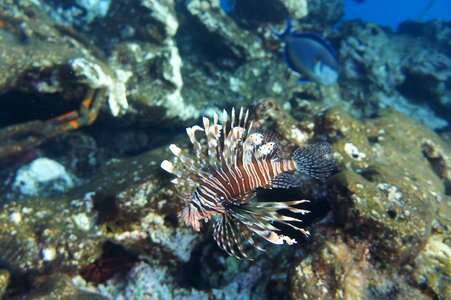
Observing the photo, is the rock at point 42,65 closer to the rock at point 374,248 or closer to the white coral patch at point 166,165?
the white coral patch at point 166,165

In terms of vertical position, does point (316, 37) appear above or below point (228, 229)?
above

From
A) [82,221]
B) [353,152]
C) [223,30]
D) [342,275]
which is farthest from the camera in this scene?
[223,30]

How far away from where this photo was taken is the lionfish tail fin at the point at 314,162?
9.73ft

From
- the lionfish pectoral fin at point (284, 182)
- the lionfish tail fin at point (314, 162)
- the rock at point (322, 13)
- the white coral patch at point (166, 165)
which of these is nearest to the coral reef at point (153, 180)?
the lionfish tail fin at point (314, 162)

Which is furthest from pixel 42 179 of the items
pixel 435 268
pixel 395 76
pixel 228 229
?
pixel 395 76

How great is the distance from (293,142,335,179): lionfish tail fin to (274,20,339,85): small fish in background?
2.59 m

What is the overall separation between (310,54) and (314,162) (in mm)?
2741

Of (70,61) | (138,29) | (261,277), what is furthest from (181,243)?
(138,29)

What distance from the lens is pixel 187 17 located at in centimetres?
733

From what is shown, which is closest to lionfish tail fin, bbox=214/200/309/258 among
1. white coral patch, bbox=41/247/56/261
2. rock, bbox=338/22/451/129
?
white coral patch, bbox=41/247/56/261

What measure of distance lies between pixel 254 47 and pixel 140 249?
16.3 ft

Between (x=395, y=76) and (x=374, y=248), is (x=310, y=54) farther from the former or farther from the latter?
(x=395, y=76)

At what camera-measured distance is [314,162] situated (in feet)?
9.84

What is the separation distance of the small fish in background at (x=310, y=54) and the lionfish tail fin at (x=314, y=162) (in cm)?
259
